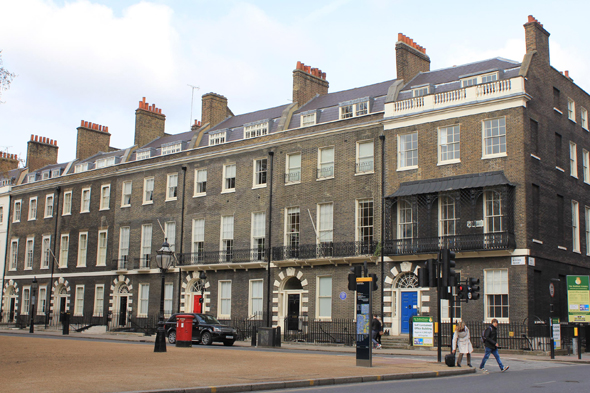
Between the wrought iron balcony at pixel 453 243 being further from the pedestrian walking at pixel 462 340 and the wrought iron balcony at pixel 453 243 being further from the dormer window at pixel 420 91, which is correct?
the pedestrian walking at pixel 462 340

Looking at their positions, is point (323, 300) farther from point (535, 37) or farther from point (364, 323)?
point (535, 37)

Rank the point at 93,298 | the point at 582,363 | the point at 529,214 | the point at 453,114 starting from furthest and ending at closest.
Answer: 1. the point at 93,298
2. the point at 453,114
3. the point at 529,214
4. the point at 582,363

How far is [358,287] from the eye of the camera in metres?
18.2

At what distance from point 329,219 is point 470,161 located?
8387mm

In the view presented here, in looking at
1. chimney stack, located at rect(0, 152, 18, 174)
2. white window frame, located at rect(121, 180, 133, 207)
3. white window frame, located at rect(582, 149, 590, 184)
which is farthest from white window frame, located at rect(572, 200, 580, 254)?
chimney stack, located at rect(0, 152, 18, 174)

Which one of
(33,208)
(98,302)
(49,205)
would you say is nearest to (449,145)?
(98,302)

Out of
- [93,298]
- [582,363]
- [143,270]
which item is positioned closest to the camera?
[582,363]

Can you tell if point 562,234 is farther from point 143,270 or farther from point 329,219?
point 143,270

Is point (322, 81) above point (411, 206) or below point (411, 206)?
above

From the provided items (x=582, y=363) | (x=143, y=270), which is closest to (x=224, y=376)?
(x=582, y=363)

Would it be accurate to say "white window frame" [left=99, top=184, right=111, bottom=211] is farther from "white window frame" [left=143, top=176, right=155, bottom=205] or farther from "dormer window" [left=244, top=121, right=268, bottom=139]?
"dormer window" [left=244, top=121, right=268, bottom=139]

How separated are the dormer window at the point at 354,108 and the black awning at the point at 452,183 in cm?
542

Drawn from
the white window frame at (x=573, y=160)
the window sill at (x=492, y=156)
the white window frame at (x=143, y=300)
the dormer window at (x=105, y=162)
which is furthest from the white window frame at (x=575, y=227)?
the dormer window at (x=105, y=162)

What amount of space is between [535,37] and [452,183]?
324 inches
